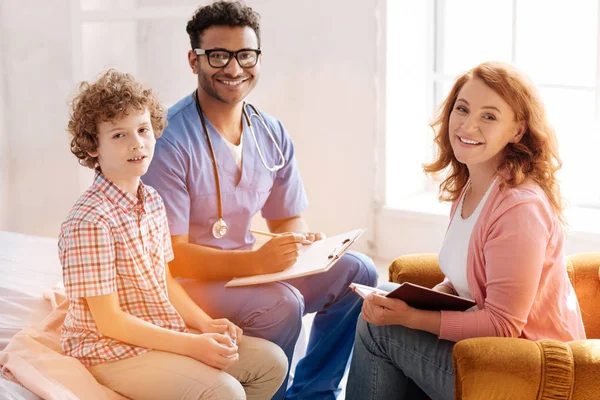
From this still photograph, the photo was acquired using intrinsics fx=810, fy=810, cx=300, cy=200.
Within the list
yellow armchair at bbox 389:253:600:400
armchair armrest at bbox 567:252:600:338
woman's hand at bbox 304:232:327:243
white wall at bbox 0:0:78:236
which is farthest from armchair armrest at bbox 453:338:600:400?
white wall at bbox 0:0:78:236

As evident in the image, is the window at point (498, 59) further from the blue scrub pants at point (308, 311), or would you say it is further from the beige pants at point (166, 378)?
the beige pants at point (166, 378)

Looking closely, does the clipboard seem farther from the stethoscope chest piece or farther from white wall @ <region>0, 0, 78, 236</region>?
white wall @ <region>0, 0, 78, 236</region>

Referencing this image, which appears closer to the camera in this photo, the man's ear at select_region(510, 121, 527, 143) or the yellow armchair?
the yellow armchair

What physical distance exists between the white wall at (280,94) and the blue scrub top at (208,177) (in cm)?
118

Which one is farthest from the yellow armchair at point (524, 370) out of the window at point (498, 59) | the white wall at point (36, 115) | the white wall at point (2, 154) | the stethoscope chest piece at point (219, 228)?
the white wall at point (2, 154)

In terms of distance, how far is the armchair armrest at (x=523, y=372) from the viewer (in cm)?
144

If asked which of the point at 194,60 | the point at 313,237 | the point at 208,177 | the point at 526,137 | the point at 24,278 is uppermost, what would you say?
the point at 194,60

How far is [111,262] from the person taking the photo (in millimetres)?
1528

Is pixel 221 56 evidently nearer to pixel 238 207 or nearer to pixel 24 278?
pixel 238 207

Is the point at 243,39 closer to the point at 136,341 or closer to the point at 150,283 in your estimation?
the point at 150,283

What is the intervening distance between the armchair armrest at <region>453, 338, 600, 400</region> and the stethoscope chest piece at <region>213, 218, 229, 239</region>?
723 mm

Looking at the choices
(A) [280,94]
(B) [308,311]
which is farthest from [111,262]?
(A) [280,94]

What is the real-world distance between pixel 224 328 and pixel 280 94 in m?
1.90

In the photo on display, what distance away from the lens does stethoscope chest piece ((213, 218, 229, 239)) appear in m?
1.96
